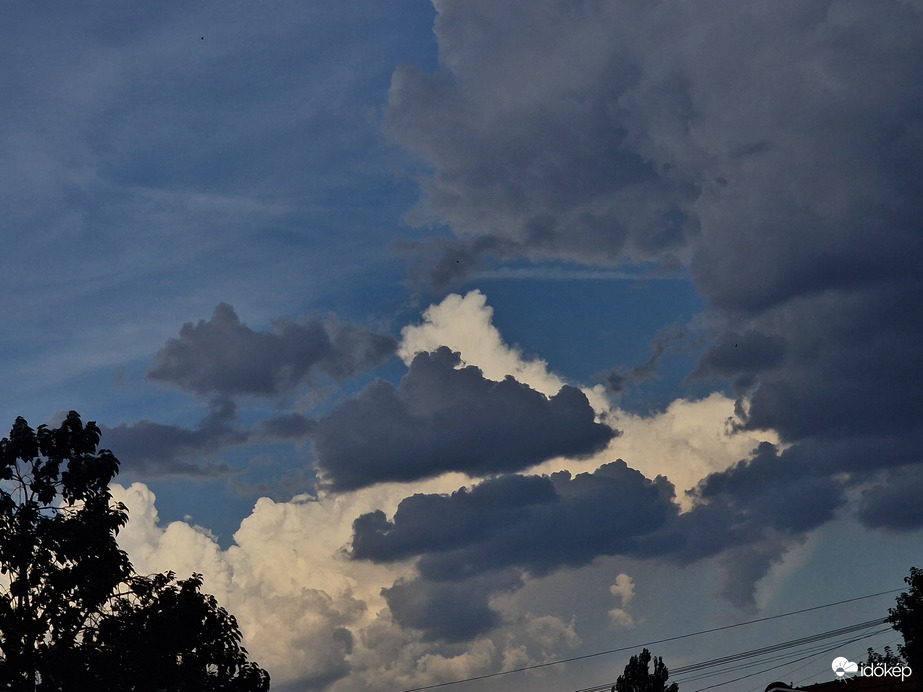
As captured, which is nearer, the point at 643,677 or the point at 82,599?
the point at 82,599

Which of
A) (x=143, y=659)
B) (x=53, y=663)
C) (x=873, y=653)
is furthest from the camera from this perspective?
(x=873, y=653)

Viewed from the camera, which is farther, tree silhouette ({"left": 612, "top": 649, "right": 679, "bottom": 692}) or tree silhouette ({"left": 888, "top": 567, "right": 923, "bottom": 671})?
tree silhouette ({"left": 612, "top": 649, "right": 679, "bottom": 692})

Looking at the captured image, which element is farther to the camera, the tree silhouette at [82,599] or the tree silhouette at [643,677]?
the tree silhouette at [643,677]

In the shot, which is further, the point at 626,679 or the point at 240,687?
the point at 626,679

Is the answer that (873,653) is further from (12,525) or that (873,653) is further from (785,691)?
(12,525)

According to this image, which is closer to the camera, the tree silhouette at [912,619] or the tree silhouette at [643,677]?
the tree silhouette at [912,619]

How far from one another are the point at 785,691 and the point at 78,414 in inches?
1479

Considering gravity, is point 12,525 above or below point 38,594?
above

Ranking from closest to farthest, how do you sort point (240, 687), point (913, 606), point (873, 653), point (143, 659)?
point (143, 659) → point (240, 687) → point (913, 606) → point (873, 653)

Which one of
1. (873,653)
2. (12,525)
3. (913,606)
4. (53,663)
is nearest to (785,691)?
(913,606)

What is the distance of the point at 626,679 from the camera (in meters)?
104

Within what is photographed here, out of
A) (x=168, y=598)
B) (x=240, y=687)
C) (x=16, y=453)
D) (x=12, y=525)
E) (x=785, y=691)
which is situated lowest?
(x=785, y=691)

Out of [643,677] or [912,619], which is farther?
[643,677]

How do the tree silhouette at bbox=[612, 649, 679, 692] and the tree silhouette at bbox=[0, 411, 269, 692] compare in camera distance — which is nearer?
the tree silhouette at bbox=[0, 411, 269, 692]
